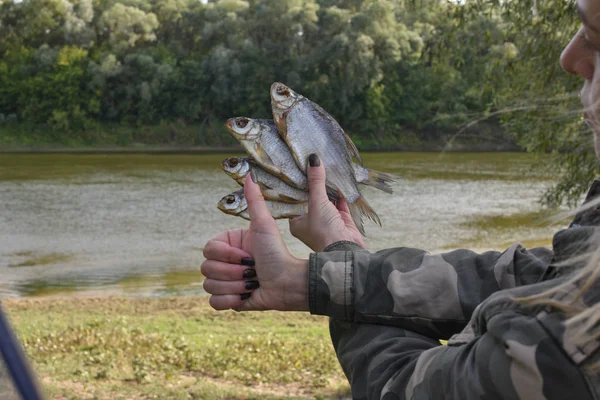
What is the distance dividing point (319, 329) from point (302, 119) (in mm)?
5677

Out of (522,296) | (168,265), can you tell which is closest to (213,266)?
(522,296)

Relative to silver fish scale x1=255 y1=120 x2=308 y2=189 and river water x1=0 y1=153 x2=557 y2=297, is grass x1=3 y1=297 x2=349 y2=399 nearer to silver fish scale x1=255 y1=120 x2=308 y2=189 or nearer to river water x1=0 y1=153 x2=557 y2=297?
river water x1=0 y1=153 x2=557 y2=297

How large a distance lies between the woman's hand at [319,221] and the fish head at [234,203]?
11 centimetres

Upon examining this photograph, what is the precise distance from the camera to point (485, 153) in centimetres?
3066

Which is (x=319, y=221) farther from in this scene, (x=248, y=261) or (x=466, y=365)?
(x=466, y=365)

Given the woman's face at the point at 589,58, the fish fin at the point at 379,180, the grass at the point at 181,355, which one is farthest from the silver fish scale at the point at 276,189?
the grass at the point at 181,355

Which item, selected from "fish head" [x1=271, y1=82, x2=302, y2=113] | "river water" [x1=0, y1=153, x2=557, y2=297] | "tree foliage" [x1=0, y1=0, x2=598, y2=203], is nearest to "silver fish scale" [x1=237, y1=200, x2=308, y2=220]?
"fish head" [x1=271, y1=82, x2=302, y2=113]

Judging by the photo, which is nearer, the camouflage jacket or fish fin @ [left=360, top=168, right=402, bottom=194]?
the camouflage jacket

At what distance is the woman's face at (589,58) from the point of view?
A: 1.01m

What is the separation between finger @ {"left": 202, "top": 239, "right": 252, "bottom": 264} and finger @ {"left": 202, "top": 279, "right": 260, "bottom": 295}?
0.13ft

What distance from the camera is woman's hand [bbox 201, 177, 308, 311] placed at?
1.31 metres

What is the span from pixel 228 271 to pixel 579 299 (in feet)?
2.31

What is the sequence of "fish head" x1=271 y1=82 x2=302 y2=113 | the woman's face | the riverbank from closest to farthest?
the woman's face < "fish head" x1=271 y1=82 x2=302 y2=113 < the riverbank

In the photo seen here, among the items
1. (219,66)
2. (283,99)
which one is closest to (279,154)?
(283,99)
